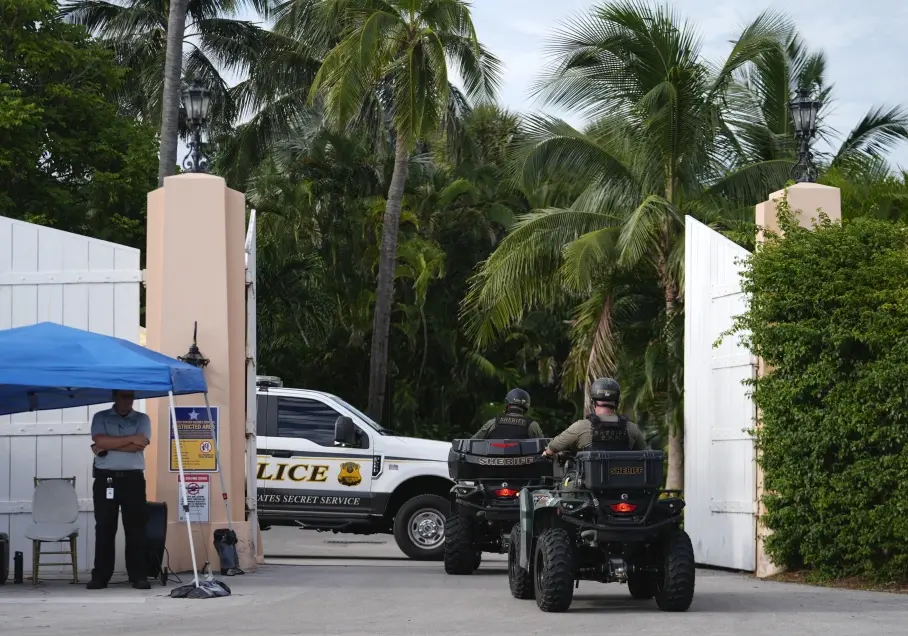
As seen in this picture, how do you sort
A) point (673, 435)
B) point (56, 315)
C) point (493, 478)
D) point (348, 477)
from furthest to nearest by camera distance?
point (673, 435)
point (348, 477)
point (493, 478)
point (56, 315)

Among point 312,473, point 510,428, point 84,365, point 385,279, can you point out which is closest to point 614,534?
point 510,428

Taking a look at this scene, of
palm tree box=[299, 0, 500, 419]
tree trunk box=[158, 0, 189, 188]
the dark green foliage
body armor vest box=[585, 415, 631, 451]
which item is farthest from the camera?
the dark green foliage

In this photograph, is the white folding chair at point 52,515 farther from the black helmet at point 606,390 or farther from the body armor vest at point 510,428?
the black helmet at point 606,390

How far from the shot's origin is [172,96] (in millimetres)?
25219

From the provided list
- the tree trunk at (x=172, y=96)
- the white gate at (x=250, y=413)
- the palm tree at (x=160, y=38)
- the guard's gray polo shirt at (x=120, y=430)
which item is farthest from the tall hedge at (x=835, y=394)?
the palm tree at (x=160, y=38)

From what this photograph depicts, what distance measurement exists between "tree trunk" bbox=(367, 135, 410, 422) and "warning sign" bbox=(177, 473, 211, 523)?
14270 millimetres

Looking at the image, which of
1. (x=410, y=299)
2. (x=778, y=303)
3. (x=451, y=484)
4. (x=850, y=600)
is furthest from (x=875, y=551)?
(x=410, y=299)

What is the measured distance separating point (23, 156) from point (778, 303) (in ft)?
61.3

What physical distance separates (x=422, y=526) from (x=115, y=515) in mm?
4988

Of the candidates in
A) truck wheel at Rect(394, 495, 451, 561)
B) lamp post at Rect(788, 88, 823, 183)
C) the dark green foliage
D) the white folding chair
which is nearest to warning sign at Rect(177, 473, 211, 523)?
the white folding chair

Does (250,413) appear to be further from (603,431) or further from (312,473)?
A: (603,431)

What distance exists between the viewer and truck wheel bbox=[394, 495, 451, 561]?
1591cm

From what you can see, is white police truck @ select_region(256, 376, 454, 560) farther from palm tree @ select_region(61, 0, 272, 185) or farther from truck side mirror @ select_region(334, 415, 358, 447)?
palm tree @ select_region(61, 0, 272, 185)

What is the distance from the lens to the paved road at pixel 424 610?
916 centimetres
